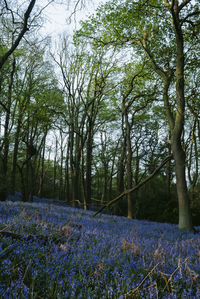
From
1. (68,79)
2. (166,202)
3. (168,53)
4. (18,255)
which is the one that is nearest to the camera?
(18,255)

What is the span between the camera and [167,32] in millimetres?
11312

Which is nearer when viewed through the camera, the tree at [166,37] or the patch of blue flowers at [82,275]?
the patch of blue flowers at [82,275]

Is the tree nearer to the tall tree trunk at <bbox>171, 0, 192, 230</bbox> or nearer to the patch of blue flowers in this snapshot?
the tall tree trunk at <bbox>171, 0, 192, 230</bbox>

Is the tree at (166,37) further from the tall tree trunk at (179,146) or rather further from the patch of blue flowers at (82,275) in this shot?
the patch of blue flowers at (82,275)

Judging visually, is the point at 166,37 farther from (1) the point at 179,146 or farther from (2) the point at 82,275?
(2) the point at 82,275

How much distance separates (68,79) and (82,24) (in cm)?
439

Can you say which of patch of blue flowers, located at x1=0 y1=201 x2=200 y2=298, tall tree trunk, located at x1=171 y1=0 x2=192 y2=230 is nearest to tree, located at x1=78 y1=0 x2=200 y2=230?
tall tree trunk, located at x1=171 y1=0 x2=192 y2=230

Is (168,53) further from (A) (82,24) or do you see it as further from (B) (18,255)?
(B) (18,255)

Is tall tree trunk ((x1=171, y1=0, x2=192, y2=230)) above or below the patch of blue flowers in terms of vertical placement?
above

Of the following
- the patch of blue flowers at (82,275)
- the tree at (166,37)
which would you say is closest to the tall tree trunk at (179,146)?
the tree at (166,37)

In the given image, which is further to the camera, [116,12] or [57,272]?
[116,12]

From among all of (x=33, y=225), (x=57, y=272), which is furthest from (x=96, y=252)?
(x=33, y=225)

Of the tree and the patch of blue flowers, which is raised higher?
the tree

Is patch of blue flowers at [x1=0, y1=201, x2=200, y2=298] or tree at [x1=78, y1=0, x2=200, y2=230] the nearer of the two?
patch of blue flowers at [x1=0, y1=201, x2=200, y2=298]
